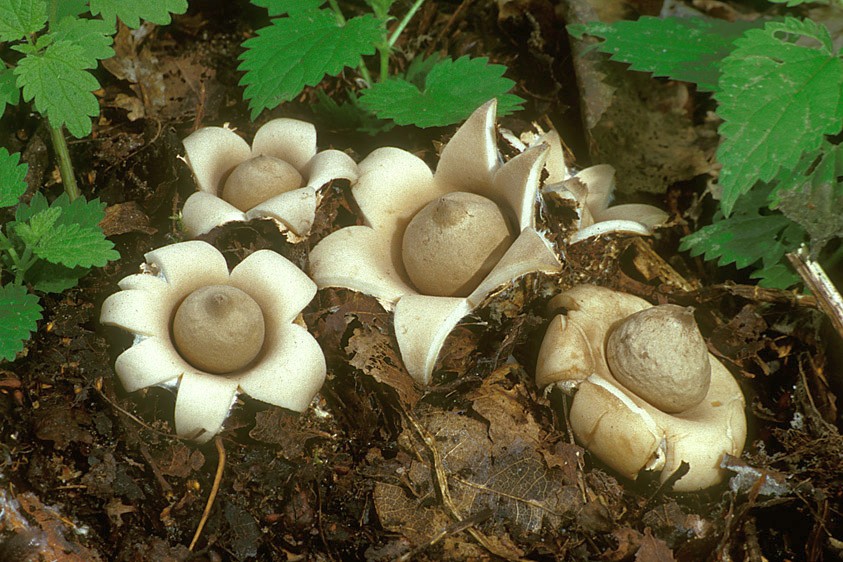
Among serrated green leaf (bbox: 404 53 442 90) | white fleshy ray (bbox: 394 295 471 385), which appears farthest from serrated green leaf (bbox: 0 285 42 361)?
serrated green leaf (bbox: 404 53 442 90)

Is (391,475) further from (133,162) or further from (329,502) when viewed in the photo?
(133,162)

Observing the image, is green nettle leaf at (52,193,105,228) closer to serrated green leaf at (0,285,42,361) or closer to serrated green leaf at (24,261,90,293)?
serrated green leaf at (24,261,90,293)

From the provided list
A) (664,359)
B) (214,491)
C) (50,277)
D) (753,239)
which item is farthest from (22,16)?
(753,239)

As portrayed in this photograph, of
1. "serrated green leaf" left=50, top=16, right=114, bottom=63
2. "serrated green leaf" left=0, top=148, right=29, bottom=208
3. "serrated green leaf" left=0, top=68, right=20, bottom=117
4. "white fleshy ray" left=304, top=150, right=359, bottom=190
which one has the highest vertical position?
"serrated green leaf" left=50, top=16, right=114, bottom=63

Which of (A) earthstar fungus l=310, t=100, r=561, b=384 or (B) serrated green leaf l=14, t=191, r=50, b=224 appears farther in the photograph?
(B) serrated green leaf l=14, t=191, r=50, b=224

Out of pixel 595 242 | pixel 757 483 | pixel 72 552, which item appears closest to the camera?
pixel 72 552

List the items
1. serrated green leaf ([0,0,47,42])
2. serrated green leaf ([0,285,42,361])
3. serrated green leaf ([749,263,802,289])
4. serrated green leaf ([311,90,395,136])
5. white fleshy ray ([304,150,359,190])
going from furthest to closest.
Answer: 1. serrated green leaf ([311,90,395,136])
2. serrated green leaf ([749,263,802,289])
3. white fleshy ray ([304,150,359,190])
4. serrated green leaf ([0,0,47,42])
5. serrated green leaf ([0,285,42,361])

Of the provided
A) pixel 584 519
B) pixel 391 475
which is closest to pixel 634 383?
pixel 584 519
